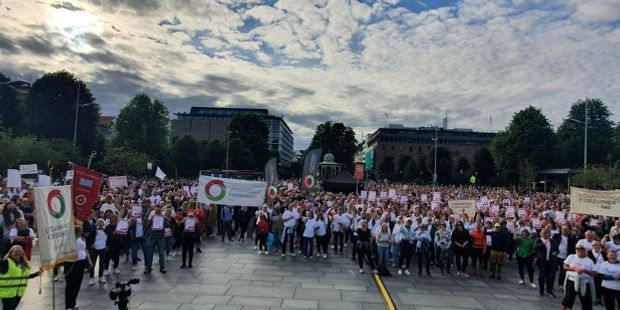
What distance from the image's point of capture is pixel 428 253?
48.2 ft

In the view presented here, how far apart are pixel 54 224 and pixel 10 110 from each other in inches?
2518

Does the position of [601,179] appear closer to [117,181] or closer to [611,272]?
[611,272]

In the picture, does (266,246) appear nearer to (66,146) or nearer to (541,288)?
(541,288)

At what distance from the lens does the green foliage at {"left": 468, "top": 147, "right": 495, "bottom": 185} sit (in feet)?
290

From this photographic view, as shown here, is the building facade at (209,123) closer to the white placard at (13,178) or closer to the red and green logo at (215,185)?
the white placard at (13,178)

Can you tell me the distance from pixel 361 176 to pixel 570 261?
23.2 meters

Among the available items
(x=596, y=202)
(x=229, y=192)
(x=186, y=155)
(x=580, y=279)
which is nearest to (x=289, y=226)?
(x=229, y=192)

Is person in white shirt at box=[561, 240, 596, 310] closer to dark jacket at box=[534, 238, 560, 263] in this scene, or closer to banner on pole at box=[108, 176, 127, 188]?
dark jacket at box=[534, 238, 560, 263]

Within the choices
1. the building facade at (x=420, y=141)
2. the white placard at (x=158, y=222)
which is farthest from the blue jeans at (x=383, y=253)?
the building facade at (x=420, y=141)

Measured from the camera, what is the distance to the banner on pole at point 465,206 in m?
18.8

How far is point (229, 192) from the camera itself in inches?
709

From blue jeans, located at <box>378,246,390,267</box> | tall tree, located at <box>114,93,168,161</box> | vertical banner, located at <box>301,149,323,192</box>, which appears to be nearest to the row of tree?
tall tree, located at <box>114,93,168,161</box>

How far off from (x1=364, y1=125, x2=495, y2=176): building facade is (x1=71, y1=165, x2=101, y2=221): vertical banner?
127551 millimetres

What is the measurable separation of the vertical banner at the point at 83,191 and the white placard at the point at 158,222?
12.8 feet
